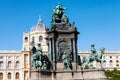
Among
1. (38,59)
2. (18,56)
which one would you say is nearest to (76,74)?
(38,59)

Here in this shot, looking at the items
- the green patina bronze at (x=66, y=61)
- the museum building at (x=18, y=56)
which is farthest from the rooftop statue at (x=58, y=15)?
the museum building at (x=18, y=56)

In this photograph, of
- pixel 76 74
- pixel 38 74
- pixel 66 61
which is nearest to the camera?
pixel 38 74

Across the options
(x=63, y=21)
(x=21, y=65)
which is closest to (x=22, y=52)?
(x=21, y=65)

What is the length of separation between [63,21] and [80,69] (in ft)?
20.9

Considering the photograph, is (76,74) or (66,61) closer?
(66,61)

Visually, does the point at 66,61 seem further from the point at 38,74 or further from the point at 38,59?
the point at 38,74

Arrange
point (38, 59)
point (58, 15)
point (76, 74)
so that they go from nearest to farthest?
point (38, 59) < point (76, 74) < point (58, 15)

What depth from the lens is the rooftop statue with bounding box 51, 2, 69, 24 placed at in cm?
4051

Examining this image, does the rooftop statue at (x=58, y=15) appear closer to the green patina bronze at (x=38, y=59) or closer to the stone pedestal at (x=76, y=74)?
the green patina bronze at (x=38, y=59)

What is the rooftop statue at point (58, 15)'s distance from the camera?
4051 centimetres

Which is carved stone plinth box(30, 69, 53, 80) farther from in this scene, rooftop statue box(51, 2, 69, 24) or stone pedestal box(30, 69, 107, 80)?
rooftop statue box(51, 2, 69, 24)

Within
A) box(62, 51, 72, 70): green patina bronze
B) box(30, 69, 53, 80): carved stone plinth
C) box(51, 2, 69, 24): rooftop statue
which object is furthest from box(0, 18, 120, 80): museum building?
box(30, 69, 53, 80): carved stone plinth

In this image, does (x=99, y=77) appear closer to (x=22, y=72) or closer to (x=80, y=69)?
(x=80, y=69)

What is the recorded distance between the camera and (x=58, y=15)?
40.8 metres
